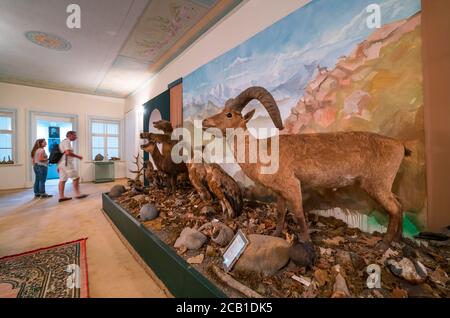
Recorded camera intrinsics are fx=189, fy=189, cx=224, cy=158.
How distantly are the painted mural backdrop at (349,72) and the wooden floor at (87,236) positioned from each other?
7.35ft

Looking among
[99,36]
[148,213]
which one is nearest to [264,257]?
[148,213]

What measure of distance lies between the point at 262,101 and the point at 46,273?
99.6 inches

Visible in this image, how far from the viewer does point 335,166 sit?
1.42 meters

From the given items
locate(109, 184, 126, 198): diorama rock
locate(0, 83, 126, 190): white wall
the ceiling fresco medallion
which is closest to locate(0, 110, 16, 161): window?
locate(0, 83, 126, 190): white wall

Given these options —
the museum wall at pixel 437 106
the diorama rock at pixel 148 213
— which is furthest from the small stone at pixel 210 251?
the museum wall at pixel 437 106

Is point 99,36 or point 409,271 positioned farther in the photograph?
point 99,36

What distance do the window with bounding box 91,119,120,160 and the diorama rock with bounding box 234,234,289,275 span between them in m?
9.09

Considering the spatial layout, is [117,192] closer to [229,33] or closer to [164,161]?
[164,161]

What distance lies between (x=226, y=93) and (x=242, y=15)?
1.17 metres

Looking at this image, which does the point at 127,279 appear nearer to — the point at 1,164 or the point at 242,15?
the point at 242,15

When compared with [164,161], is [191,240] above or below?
below

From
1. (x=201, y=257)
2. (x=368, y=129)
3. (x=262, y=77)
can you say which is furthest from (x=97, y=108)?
(x=368, y=129)

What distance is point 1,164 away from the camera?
644 cm

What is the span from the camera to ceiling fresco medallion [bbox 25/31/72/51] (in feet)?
12.7
